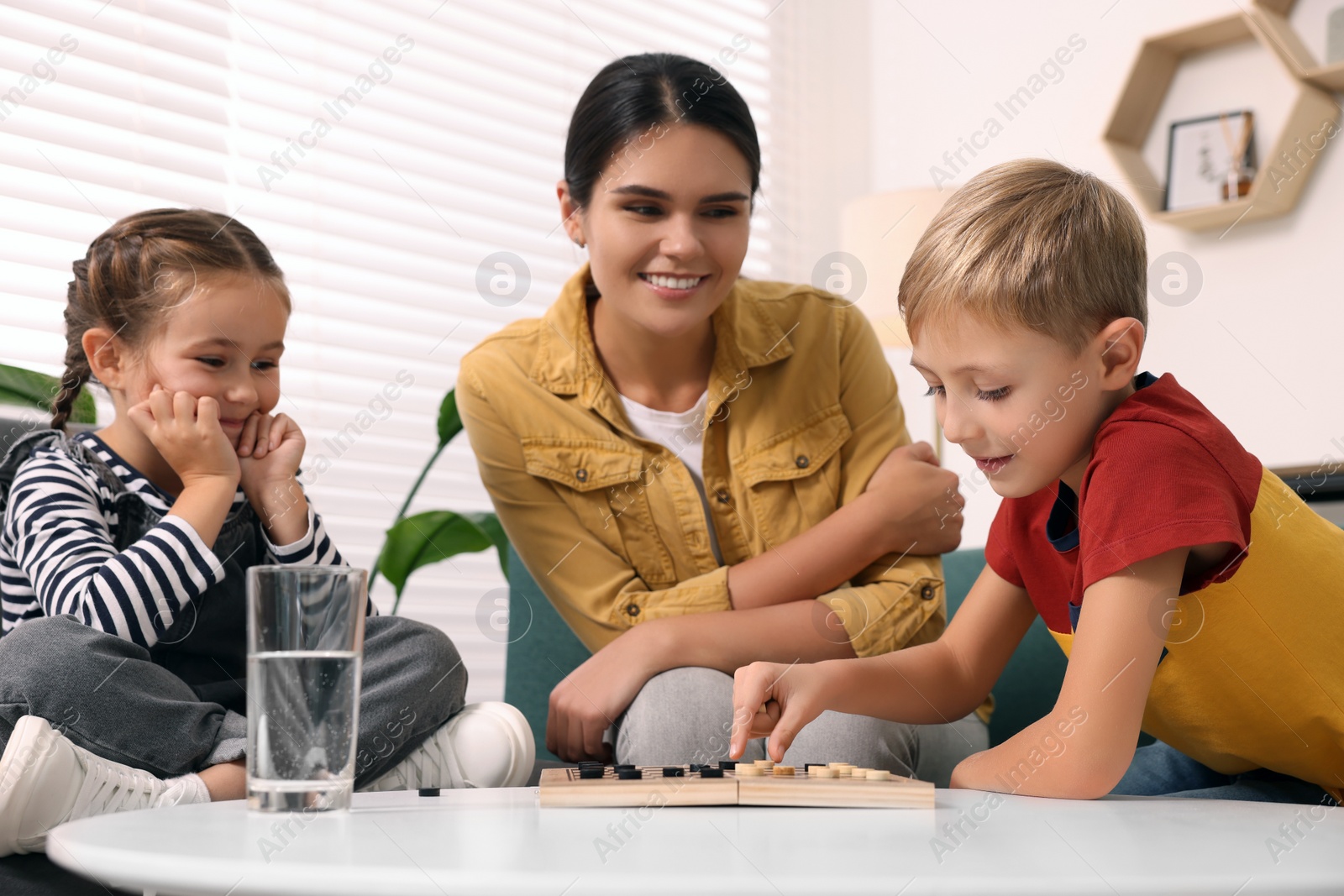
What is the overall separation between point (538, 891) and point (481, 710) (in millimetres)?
726

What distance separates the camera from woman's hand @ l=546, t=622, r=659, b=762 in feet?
3.98

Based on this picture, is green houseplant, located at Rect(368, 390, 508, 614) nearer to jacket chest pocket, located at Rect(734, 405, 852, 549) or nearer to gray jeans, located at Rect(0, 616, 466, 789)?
jacket chest pocket, located at Rect(734, 405, 852, 549)

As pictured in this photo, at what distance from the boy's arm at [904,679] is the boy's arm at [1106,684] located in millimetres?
168

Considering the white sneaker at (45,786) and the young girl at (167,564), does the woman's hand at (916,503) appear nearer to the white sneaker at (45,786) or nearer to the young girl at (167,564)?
the young girl at (167,564)

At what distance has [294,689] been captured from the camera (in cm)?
63

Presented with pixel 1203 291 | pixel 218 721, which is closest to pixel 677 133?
pixel 218 721

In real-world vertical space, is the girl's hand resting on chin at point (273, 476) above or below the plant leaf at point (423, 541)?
above

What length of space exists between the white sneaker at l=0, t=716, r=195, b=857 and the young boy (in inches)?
18.9

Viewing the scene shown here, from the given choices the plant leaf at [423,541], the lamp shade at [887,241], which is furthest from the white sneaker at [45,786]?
the lamp shade at [887,241]

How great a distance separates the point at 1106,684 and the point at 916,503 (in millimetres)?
579

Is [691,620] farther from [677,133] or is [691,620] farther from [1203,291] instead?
[1203,291]

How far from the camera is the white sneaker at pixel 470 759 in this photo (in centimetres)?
111

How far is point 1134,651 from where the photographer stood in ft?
2.55

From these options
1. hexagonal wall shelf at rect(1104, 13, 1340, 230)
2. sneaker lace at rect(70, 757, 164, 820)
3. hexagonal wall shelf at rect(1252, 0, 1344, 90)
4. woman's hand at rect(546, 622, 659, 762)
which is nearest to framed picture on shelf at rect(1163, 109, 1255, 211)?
hexagonal wall shelf at rect(1104, 13, 1340, 230)
